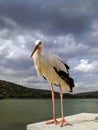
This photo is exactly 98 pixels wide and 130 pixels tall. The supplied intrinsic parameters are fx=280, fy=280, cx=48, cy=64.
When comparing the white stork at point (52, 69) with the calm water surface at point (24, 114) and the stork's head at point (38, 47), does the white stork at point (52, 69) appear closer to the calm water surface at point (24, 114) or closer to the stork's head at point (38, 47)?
the stork's head at point (38, 47)

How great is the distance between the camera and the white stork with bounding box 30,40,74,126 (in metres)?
6.38

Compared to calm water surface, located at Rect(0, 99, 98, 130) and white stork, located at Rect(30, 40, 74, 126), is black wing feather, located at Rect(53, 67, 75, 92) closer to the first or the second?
white stork, located at Rect(30, 40, 74, 126)

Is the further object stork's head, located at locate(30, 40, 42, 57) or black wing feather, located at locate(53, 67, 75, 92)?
black wing feather, located at locate(53, 67, 75, 92)

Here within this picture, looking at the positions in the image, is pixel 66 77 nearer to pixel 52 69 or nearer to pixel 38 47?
pixel 52 69

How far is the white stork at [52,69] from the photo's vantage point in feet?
20.9

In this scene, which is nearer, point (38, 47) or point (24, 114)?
point (38, 47)

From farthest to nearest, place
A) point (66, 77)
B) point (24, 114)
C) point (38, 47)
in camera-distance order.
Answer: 1. point (24, 114)
2. point (66, 77)
3. point (38, 47)

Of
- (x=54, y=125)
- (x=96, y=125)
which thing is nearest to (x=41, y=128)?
(x=54, y=125)

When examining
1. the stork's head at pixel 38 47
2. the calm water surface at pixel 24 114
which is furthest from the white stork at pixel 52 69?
the calm water surface at pixel 24 114

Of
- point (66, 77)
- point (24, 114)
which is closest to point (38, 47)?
point (66, 77)

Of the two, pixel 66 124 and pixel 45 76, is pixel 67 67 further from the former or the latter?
pixel 66 124

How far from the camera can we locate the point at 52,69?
6504 mm

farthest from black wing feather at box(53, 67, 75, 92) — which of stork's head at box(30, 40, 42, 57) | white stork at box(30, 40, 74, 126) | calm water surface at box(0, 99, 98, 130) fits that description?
calm water surface at box(0, 99, 98, 130)

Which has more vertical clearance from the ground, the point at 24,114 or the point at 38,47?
the point at 24,114
